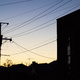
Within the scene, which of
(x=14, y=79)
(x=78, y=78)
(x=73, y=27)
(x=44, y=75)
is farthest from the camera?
(x=44, y=75)

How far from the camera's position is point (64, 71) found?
24.3 metres

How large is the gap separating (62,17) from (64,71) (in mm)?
6463

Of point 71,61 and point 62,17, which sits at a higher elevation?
point 62,17

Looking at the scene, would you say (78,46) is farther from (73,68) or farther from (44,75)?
(44,75)

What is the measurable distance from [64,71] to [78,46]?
387 centimetres

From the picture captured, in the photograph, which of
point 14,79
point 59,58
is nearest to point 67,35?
point 59,58

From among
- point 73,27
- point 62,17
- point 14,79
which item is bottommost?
point 14,79

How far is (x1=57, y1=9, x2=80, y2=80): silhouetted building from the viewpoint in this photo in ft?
73.2

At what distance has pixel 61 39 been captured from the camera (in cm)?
2502

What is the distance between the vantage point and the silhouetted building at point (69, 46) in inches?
878

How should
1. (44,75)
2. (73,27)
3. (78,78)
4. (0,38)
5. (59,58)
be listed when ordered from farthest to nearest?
(44,75) < (0,38) < (59,58) < (73,27) < (78,78)

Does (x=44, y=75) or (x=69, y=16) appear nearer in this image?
(x=69, y=16)

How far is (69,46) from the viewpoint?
23906 millimetres

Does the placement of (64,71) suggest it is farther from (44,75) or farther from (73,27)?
(44,75)
